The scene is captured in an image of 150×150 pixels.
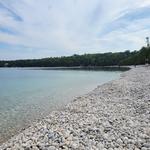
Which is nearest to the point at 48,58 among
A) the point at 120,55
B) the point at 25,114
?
the point at 120,55

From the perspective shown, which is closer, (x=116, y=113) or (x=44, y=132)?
(x=44, y=132)

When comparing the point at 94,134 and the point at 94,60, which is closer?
the point at 94,134

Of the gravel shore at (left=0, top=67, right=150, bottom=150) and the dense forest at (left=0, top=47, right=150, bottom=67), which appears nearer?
the gravel shore at (left=0, top=67, right=150, bottom=150)

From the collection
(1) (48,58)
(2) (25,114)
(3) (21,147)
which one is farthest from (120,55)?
(3) (21,147)

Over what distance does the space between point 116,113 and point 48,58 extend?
553 ft

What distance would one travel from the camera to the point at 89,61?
14412 centimetres

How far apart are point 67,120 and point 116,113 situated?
2.29m

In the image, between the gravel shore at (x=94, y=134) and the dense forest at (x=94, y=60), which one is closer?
the gravel shore at (x=94, y=134)

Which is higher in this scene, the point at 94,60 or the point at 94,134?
the point at 94,60

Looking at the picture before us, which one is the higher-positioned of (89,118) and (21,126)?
(89,118)

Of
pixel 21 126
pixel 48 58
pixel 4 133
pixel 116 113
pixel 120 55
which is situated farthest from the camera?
pixel 48 58

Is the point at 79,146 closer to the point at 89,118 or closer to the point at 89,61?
the point at 89,118

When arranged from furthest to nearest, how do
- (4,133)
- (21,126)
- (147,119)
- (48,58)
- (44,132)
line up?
1. (48,58)
2. (21,126)
3. (4,133)
4. (147,119)
5. (44,132)

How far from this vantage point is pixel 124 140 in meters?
7.17
